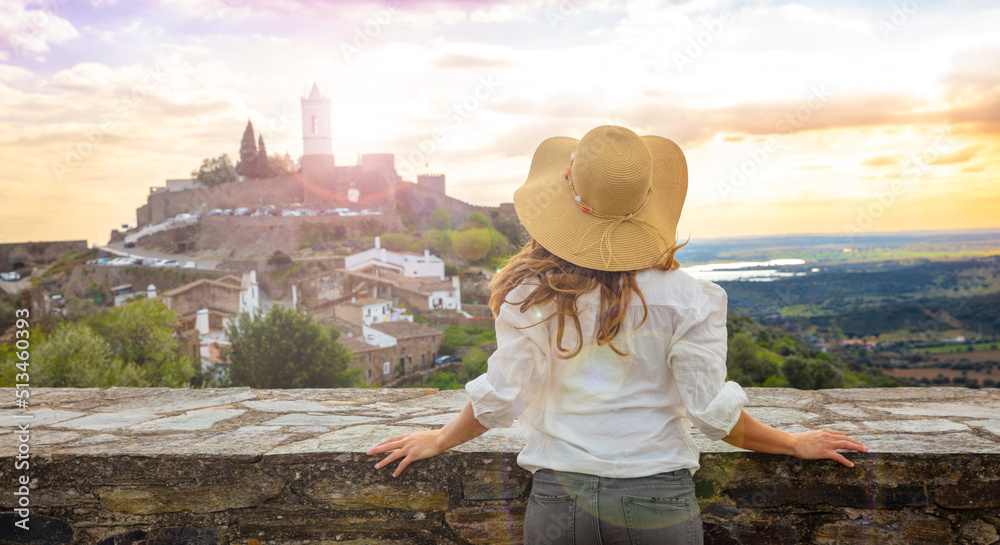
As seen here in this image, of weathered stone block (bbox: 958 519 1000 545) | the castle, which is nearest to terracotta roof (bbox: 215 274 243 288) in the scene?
the castle

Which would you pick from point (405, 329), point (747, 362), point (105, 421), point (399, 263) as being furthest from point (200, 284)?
point (105, 421)

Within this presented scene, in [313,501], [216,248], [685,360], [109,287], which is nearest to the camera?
[685,360]

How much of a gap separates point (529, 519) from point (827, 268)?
65.5 ft

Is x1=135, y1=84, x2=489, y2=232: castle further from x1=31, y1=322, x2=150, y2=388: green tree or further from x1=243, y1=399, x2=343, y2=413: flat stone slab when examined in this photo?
x1=243, y1=399, x2=343, y2=413: flat stone slab

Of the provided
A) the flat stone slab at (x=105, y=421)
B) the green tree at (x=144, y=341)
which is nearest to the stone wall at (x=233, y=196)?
the green tree at (x=144, y=341)

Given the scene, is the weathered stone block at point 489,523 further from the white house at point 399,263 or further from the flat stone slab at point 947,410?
the white house at point 399,263

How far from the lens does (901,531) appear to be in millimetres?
1333

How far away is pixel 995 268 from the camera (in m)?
17.5

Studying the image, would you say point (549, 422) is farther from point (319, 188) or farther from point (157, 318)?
point (319, 188)

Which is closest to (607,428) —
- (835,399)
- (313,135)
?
(835,399)

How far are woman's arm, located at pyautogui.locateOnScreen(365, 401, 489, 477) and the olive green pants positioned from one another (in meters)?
0.19

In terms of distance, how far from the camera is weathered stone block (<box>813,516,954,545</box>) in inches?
52.4

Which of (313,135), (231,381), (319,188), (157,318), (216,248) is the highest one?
(313,135)

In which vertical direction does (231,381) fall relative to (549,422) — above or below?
below
